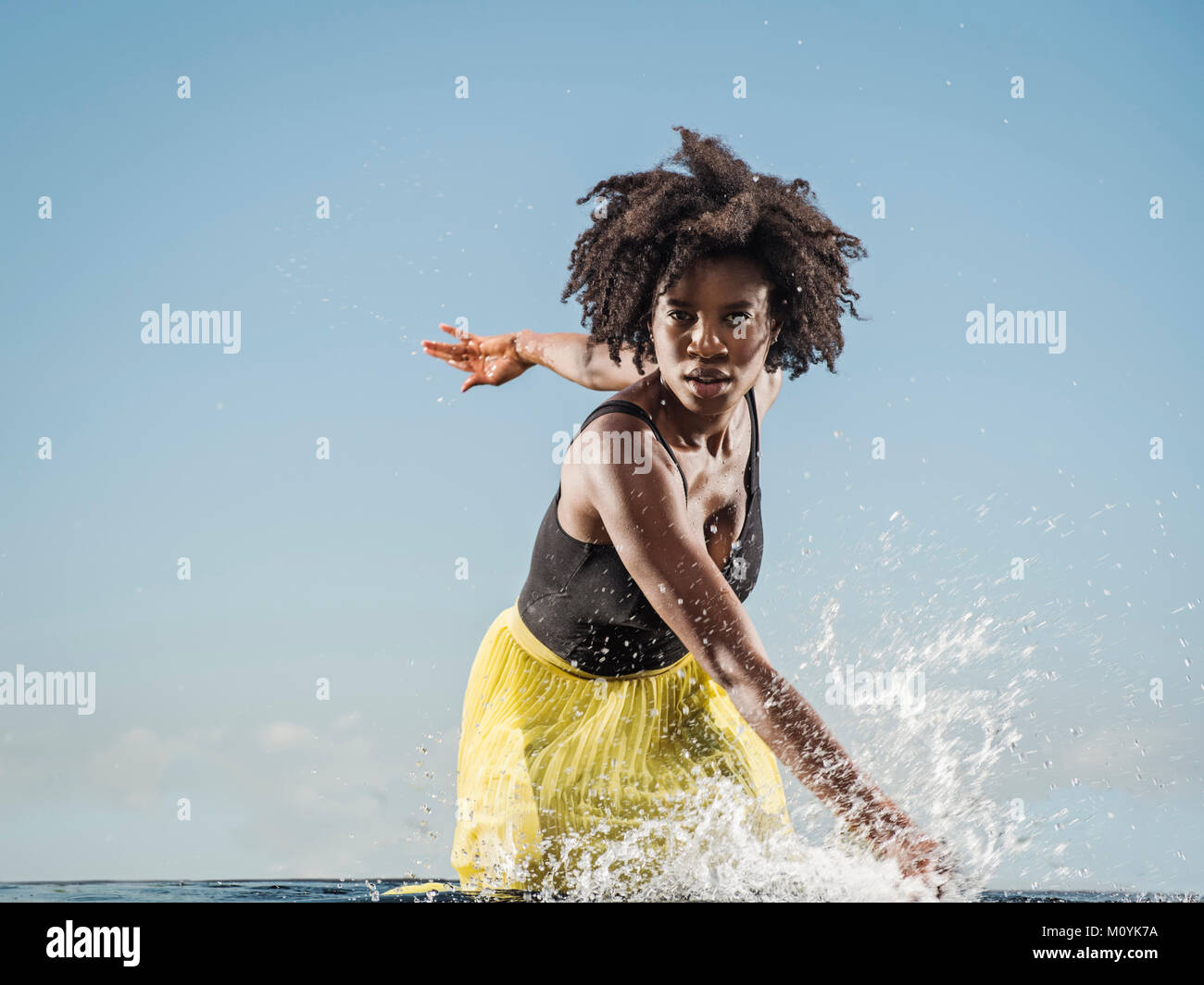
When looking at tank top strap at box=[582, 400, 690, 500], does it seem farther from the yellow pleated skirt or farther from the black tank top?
the yellow pleated skirt

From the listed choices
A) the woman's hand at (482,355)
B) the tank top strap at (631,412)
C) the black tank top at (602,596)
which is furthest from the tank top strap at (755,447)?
the woman's hand at (482,355)

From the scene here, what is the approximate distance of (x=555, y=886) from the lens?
253cm

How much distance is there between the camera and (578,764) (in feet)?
8.68

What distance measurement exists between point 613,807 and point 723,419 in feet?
3.76

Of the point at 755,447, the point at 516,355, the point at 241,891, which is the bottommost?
the point at 241,891

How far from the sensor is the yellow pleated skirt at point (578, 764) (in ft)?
8.34

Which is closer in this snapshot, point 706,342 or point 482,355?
point 706,342

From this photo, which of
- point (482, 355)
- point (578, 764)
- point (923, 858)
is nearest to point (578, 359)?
point (482, 355)

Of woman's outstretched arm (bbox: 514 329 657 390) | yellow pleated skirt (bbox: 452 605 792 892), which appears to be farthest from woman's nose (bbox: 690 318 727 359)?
yellow pleated skirt (bbox: 452 605 792 892)

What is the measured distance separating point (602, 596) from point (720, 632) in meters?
0.52

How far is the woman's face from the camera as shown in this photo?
2646 mm

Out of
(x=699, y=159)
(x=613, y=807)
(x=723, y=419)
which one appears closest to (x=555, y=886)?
(x=613, y=807)

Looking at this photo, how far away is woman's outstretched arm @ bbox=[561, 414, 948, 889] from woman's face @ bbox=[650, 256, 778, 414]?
0.76 ft

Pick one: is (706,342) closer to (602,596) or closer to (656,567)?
(656,567)
